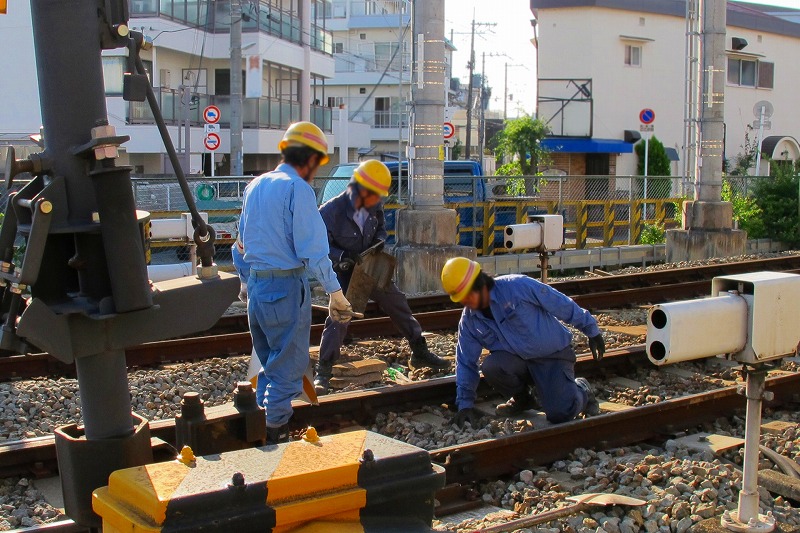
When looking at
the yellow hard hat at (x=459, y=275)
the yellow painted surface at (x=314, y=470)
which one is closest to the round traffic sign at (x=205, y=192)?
the yellow hard hat at (x=459, y=275)

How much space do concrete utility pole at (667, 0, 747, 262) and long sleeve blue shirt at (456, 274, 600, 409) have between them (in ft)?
41.8

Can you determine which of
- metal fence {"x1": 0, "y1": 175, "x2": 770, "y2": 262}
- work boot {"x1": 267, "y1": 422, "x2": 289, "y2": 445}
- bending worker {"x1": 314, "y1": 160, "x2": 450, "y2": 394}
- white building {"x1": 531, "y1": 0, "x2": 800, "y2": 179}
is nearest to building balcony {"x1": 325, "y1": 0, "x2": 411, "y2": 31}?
white building {"x1": 531, "y1": 0, "x2": 800, "y2": 179}

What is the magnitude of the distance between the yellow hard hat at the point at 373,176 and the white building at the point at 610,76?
27.8m

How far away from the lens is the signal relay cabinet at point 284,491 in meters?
2.80

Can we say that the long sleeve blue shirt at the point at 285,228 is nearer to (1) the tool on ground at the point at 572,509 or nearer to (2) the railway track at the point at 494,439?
(2) the railway track at the point at 494,439

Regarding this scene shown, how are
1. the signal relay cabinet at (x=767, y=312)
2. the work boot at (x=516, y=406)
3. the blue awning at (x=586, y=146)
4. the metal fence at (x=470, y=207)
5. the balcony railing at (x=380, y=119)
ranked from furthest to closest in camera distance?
the balcony railing at (x=380, y=119) → the blue awning at (x=586, y=146) → the metal fence at (x=470, y=207) → the work boot at (x=516, y=406) → the signal relay cabinet at (x=767, y=312)

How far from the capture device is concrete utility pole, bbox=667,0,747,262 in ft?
60.2

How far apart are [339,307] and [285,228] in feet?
1.99

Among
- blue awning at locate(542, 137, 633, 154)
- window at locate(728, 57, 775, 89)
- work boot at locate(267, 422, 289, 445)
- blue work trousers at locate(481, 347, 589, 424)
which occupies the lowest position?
work boot at locate(267, 422, 289, 445)

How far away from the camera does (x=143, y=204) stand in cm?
1658

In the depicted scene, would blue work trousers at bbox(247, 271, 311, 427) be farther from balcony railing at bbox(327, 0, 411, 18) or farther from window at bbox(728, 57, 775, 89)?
balcony railing at bbox(327, 0, 411, 18)

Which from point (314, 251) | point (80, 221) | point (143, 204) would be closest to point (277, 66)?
point (143, 204)

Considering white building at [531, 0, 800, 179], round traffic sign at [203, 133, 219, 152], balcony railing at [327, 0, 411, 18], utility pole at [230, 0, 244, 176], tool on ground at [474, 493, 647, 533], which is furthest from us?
balcony railing at [327, 0, 411, 18]

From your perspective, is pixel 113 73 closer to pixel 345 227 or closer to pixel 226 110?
pixel 226 110
